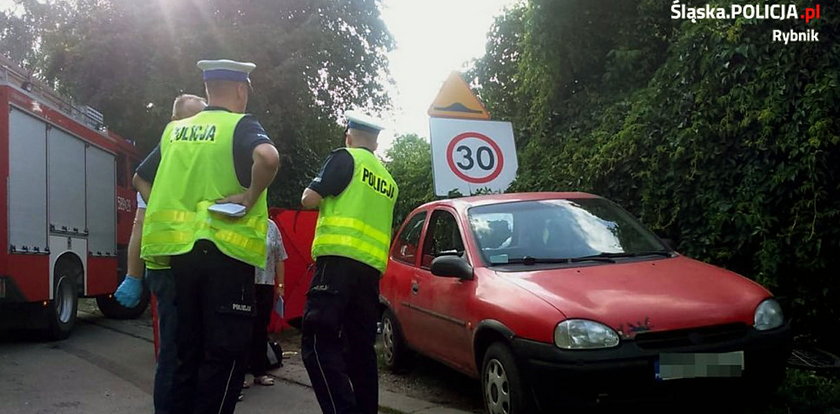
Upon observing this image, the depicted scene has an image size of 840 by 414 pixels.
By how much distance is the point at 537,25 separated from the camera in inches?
383

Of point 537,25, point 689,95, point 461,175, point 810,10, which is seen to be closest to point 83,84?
point 537,25

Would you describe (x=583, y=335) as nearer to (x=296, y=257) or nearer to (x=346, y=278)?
(x=346, y=278)

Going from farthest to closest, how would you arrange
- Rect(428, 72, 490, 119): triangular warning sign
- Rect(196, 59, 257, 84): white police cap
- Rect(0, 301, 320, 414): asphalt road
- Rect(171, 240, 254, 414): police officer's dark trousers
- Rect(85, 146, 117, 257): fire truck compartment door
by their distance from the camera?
Rect(85, 146, 117, 257): fire truck compartment door
Rect(428, 72, 490, 119): triangular warning sign
Rect(0, 301, 320, 414): asphalt road
Rect(196, 59, 257, 84): white police cap
Rect(171, 240, 254, 414): police officer's dark trousers

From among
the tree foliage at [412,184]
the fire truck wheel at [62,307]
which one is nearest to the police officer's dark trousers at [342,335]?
the tree foliage at [412,184]

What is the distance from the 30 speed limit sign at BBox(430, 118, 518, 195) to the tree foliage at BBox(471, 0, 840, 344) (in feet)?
3.32

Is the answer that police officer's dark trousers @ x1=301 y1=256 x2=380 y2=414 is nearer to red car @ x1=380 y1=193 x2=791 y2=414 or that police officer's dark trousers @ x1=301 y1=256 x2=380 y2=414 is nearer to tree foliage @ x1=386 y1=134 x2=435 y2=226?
red car @ x1=380 y1=193 x2=791 y2=414

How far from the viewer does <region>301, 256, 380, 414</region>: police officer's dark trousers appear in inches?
151

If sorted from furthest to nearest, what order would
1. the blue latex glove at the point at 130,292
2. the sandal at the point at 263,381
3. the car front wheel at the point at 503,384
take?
the sandal at the point at 263,381 < the car front wheel at the point at 503,384 < the blue latex glove at the point at 130,292

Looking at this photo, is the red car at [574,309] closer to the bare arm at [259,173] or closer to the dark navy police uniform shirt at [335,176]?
the dark navy police uniform shirt at [335,176]

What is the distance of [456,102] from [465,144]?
0.45 metres

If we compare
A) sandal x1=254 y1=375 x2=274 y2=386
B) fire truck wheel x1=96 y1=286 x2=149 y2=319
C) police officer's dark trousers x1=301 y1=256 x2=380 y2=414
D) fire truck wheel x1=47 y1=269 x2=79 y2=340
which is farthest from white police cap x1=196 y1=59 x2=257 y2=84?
fire truck wheel x1=96 y1=286 x2=149 y2=319

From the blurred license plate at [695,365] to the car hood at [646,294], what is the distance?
0.16m

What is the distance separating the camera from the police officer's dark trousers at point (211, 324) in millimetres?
3156

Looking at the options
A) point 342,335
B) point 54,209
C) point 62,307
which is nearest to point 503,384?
point 342,335
